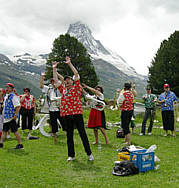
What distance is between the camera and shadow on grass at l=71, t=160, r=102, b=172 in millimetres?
5629

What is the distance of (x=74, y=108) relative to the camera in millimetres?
6184

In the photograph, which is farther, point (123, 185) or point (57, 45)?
point (57, 45)

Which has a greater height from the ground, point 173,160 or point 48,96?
point 48,96

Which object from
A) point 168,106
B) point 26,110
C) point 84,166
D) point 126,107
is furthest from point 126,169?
point 26,110

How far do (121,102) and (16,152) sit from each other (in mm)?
3706

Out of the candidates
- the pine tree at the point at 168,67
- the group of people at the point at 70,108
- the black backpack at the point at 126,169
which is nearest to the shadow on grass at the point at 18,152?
the group of people at the point at 70,108

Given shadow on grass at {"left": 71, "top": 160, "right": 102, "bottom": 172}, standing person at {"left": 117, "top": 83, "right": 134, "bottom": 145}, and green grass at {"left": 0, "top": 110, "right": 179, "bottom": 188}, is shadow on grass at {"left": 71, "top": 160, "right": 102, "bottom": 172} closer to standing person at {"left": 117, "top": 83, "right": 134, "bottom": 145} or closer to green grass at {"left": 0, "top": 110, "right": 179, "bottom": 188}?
green grass at {"left": 0, "top": 110, "right": 179, "bottom": 188}

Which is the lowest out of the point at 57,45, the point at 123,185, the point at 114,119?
the point at 123,185

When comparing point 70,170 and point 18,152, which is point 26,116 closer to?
point 18,152

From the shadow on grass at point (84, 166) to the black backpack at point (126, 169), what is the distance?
509mm

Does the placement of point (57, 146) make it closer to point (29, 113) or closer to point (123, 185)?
point (29, 113)

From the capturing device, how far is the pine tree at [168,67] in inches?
1629

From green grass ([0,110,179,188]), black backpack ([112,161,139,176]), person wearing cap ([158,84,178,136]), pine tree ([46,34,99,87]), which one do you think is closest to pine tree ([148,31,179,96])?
pine tree ([46,34,99,87])

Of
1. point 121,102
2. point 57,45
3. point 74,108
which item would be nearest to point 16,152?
point 74,108
